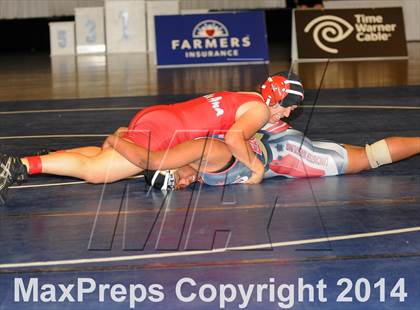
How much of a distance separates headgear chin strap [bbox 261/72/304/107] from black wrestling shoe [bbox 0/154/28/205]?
5.47 ft

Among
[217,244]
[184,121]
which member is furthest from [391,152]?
[217,244]

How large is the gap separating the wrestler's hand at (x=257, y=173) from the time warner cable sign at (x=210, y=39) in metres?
8.82

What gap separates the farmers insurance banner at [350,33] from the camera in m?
14.6

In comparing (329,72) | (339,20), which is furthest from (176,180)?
(339,20)

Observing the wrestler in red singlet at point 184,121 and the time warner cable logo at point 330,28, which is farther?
the time warner cable logo at point 330,28

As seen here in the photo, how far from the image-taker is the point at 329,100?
32.9 ft

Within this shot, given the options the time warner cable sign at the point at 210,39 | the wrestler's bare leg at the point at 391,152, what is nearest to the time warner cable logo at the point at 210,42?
the time warner cable sign at the point at 210,39

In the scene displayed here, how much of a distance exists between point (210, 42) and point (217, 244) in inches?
403

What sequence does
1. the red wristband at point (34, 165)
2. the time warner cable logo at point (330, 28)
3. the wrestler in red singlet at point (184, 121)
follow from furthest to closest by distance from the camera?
the time warner cable logo at point (330, 28) < the wrestler in red singlet at point (184, 121) < the red wristband at point (34, 165)

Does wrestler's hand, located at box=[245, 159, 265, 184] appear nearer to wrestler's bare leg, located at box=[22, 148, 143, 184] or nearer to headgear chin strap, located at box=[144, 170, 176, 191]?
headgear chin strap, located at box=[144, 170, 176, 191]

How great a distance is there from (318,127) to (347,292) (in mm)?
4173

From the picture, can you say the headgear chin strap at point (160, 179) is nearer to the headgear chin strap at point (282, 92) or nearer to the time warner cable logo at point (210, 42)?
the headgear chin strap at point (282, 92)

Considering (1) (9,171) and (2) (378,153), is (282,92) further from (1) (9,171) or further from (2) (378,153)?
(1) (9,171)

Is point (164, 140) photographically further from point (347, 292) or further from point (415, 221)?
point (347, 292)
